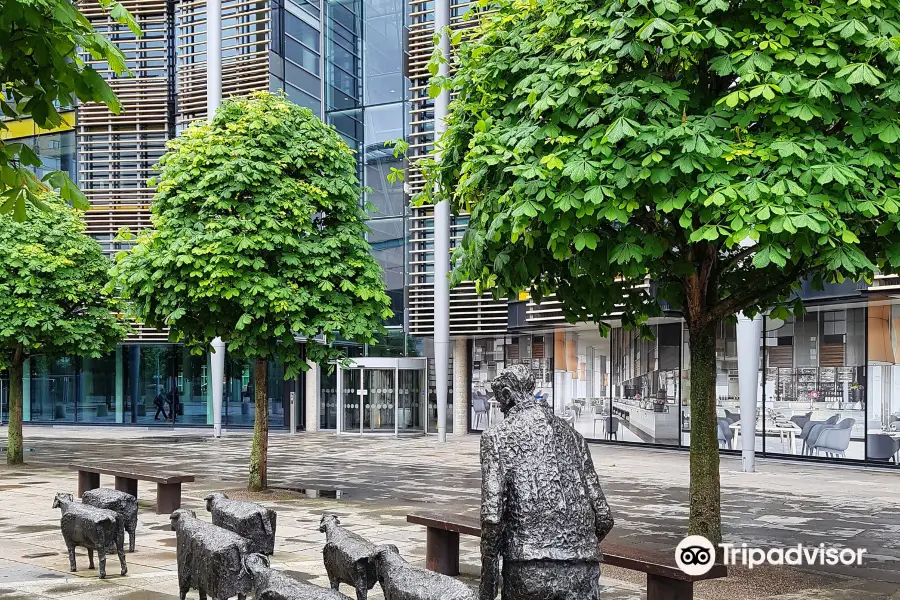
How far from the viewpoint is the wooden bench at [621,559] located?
750cm

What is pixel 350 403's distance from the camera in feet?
111

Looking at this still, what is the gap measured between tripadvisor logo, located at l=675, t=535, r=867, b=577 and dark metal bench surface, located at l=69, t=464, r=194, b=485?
7145mm

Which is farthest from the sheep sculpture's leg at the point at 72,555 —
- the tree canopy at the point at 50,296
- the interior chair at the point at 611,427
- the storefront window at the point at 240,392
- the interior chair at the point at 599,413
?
the storefront window at the point at 240,392

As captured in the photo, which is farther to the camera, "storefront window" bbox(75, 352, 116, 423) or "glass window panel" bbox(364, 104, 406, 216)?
"storefront window" bbox(75, 352, 116, 423)

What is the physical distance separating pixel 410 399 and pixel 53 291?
15.1 meters

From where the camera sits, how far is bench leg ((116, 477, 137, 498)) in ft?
48.9

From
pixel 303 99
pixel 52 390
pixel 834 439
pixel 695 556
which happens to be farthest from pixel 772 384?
pixel 52 390

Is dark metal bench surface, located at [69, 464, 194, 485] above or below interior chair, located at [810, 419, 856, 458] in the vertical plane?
above

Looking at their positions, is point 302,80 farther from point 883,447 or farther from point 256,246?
point 883,447

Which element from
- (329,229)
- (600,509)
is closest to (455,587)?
(600,509)

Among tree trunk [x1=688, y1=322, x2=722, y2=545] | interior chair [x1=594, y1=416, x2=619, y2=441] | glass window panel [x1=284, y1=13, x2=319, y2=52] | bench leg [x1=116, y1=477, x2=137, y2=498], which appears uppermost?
glass window panel [x1=284, y1=13, x2=319, y2=52]

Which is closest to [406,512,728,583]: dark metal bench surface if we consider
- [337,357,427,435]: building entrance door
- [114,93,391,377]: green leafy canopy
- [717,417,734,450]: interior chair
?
[114,93,391,377]: green leafy canopy

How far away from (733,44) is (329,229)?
9.04 m

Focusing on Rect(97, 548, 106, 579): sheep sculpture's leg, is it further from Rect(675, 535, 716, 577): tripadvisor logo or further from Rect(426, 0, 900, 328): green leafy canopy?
Rect(675, 535, 716, 577): tripadvisor logo
